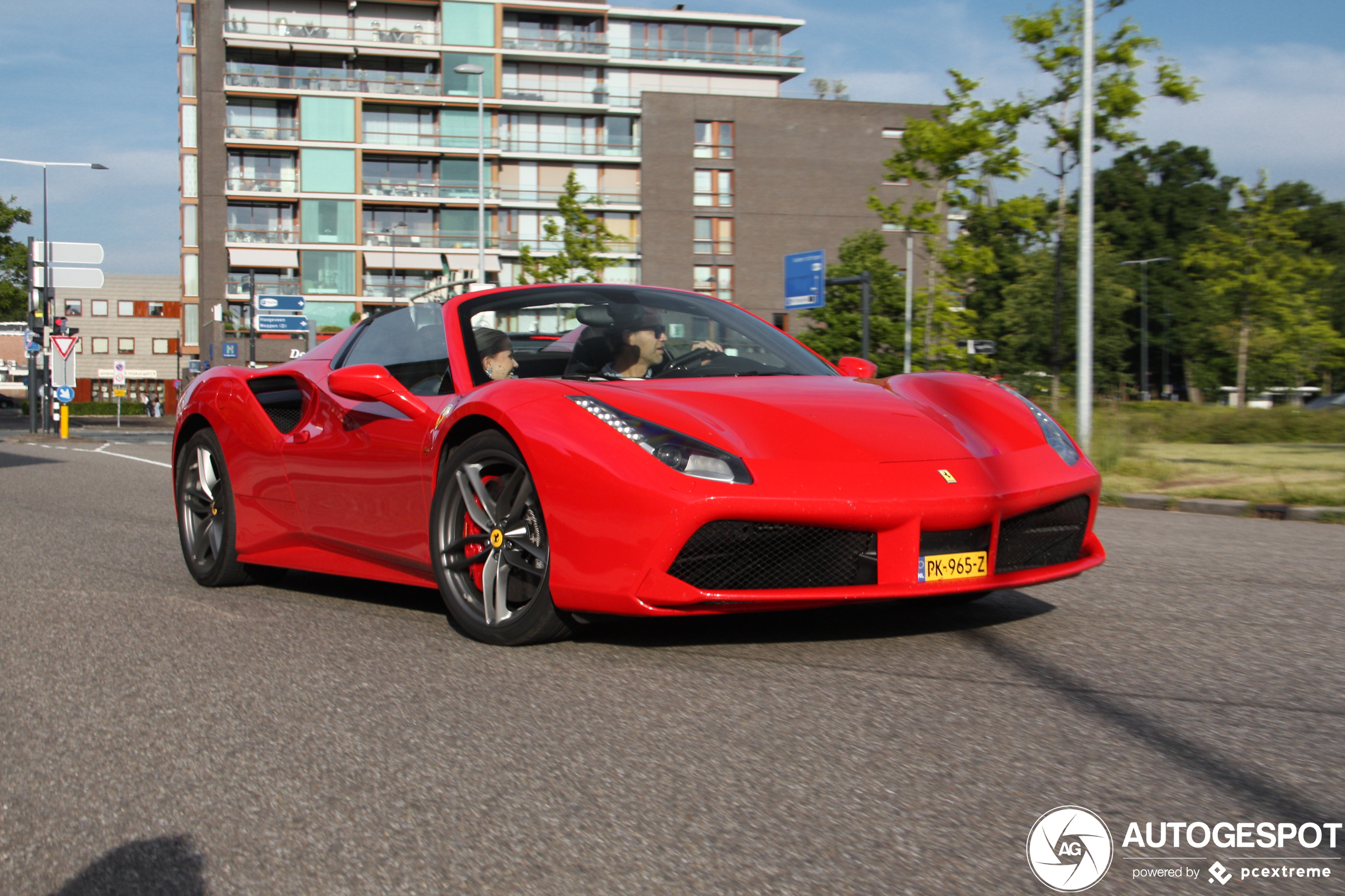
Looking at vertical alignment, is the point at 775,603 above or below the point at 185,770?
above

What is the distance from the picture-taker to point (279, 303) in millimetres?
41969

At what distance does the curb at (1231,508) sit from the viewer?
32.2 ft

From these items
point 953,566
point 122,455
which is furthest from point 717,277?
point 953,566

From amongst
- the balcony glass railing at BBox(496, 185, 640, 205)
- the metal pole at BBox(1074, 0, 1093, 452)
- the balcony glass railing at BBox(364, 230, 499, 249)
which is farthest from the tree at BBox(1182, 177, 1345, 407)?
the balcony glass railing at BBox(364, 230, 499, 249)

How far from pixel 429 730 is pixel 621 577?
777mm

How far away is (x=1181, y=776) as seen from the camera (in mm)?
2635

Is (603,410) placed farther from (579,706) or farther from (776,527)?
(579,706)

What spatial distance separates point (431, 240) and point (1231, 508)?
57520 millimetres

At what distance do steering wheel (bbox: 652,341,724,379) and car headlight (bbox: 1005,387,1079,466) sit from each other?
115cm

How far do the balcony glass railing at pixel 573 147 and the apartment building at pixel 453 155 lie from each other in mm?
96

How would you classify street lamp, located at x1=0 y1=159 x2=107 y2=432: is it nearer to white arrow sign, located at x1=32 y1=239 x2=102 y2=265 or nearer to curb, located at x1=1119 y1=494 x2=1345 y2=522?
white arrow sign, located at x1=32 y1=239 x2=102 y2=265

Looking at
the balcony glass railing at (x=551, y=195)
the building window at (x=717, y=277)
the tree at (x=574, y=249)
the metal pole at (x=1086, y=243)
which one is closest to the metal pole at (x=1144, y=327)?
the building window at (x=717, y=277)

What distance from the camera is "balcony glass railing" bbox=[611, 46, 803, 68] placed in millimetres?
69625

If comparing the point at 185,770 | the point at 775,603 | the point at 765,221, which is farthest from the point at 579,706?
the point at 765,221
